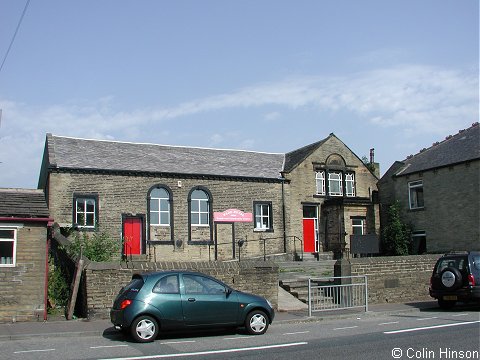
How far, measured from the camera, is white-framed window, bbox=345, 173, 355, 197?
32.7 meters

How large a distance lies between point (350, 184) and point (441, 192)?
5320 mm

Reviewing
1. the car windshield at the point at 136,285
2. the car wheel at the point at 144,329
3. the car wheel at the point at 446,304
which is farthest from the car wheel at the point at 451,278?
the car windshield at the point at 136,285

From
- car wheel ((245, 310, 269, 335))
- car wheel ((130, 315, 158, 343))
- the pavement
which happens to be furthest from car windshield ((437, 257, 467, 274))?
car wheel ((130, 315, 158, 343))

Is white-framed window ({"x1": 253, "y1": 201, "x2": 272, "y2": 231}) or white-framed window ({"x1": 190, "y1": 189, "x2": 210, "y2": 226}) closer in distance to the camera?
white-framed window ({"x1": 190, "y1": 189, "x2": 210, "y2": 226})

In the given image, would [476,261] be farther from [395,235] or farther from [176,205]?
[176,205]

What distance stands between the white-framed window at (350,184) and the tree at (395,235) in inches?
98.0

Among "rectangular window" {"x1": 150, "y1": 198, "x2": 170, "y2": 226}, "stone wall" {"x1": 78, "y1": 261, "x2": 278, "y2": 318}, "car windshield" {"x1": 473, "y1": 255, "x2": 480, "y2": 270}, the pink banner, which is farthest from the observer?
the pink banner

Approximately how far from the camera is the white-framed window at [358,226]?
31.2 metres

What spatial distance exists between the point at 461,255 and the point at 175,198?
15056 millimetres

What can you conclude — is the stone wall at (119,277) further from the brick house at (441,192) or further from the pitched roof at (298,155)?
the brick house at (441,192)

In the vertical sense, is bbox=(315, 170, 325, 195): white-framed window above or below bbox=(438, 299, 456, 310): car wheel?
above

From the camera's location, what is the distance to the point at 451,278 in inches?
655

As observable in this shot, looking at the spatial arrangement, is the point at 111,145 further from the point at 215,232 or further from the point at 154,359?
the point at 154,359

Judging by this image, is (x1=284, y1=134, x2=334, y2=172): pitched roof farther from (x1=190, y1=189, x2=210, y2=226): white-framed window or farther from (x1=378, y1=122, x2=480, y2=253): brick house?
(x1=190, y1=189, x2=210, y2=226): white-framed window
